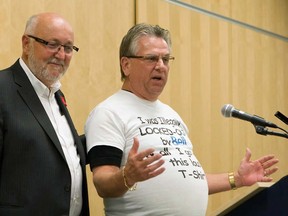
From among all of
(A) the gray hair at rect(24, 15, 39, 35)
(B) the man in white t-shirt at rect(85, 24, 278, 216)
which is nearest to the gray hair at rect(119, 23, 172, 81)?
(B) the man in white t-shirt at rect(85, 24, 278, 216)

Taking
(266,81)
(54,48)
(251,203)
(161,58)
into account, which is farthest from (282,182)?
(266,81)

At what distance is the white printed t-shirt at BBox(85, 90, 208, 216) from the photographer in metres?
1.92

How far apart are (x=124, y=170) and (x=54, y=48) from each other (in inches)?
19.9

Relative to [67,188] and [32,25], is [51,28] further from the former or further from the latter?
[67,188]

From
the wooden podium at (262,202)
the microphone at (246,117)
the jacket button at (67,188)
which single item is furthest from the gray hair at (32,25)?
the wooden podium at (262,202)

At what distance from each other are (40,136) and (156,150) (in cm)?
45

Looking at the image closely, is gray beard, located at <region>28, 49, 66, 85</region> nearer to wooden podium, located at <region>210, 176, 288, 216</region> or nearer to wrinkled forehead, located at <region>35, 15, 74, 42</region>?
wrinkled forehead, located at <region>35, 15, 74, 42</region>

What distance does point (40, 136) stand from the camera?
1.75 meters

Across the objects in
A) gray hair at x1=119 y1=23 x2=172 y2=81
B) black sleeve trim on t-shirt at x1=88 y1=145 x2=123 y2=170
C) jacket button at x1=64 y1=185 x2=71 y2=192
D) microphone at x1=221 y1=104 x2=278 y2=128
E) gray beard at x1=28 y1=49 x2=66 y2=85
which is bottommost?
jacket button at x1=64 y1=185 x2=71 y2=192

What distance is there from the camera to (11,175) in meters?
1.70

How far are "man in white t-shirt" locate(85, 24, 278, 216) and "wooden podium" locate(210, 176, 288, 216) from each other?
0.19 feet

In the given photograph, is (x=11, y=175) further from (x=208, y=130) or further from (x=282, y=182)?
(x=208, y=130)

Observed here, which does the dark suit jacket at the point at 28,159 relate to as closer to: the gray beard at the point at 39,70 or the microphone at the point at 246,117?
the gray beard at the point at 39,70

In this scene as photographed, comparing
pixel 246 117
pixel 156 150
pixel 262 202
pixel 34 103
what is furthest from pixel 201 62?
pixel 34 103
